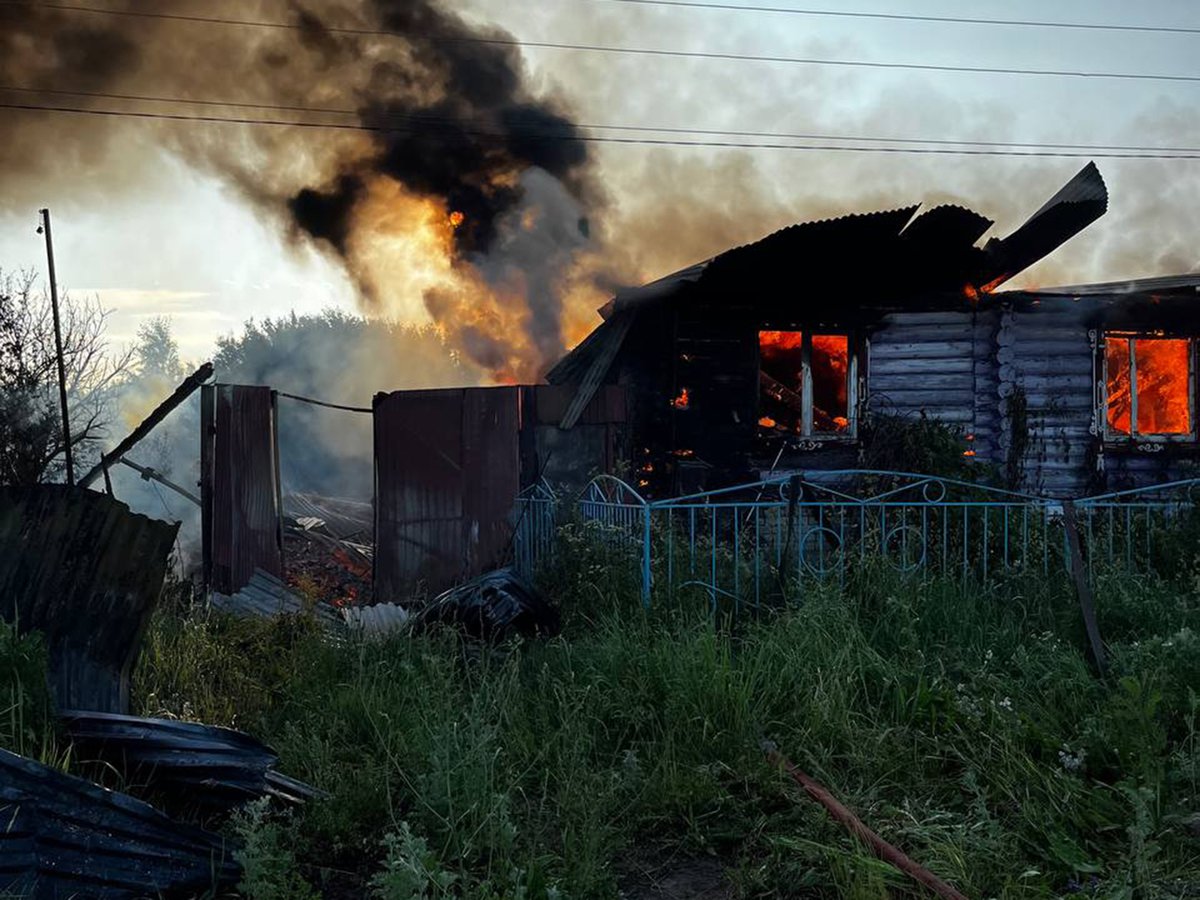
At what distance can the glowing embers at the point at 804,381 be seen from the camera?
468 inches

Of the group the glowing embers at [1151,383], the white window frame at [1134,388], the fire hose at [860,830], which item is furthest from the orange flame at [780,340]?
the fire hose at [860,830]

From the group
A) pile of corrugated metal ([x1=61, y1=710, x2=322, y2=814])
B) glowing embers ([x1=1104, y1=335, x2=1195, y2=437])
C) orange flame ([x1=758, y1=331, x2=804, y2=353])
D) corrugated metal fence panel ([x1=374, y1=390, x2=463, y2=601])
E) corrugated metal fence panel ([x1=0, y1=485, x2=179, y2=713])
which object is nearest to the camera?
pile of corrugated metal ([x1=61, y1=710, x2=322, y2=814])

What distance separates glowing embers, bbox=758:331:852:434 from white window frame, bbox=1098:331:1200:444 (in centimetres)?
330

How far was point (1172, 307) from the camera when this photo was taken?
1202cm

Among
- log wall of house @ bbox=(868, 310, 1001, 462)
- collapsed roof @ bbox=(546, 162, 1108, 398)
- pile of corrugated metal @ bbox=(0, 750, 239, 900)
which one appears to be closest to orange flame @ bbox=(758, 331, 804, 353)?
collapsed roof @ bbox=(546, 162, 1108, 398)

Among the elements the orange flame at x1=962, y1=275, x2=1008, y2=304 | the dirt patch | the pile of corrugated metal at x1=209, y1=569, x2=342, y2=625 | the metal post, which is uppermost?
the orange flame at x1=962, y1=275, x2=1008, y2=304

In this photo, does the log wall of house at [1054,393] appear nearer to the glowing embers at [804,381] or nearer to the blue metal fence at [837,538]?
the glowing embers at [804,381]

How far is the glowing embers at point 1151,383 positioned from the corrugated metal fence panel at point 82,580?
11668mm

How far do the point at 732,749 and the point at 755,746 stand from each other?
0.35 feet

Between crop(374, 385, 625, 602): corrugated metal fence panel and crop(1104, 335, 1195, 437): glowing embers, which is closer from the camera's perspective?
crop(374, 385, 625, 602): corrugated metal fence panel

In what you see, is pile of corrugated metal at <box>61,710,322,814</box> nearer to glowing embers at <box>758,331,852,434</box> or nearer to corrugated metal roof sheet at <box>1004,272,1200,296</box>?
glowing embers at <box>758,331,852,434</box>

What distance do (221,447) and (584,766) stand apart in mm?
5574

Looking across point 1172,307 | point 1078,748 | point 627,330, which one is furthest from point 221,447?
point 1172,307

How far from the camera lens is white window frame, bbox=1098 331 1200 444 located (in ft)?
39.3
